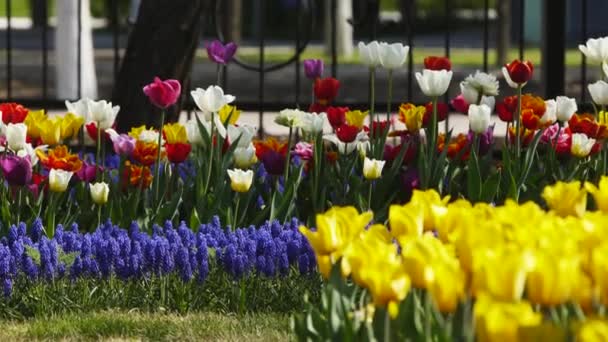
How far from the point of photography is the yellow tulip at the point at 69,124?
585cm

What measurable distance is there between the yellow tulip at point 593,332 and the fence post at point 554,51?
589 cm

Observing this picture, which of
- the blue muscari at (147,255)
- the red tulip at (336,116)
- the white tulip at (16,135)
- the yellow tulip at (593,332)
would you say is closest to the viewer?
the yellow tulip at (593,332)

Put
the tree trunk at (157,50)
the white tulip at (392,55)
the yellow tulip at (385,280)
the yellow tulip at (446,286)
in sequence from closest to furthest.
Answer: the yellow tulip at (446,286) → the yellow tulip at (385,280) → the white tulip at (392,55) → the tree trunk at (157,50)

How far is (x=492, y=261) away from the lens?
2869 mm

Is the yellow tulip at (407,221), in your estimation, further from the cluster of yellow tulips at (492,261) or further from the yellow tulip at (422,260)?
the yellow tulip at (422,260)

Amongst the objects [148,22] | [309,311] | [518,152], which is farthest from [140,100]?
[309,311]

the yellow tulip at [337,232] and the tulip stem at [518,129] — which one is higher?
the yellow tulip at [337,232]

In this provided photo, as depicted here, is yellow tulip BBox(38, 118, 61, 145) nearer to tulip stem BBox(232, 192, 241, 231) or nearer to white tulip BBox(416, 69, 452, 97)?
tulip stem BBox(232, 192, 241, 231)

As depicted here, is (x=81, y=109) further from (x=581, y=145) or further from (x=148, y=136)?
(x=581, y=145)

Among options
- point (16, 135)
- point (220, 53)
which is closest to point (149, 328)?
point (16, 135)

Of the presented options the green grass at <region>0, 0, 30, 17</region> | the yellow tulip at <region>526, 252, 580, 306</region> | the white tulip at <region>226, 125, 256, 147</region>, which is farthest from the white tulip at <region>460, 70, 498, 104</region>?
the green grass at <region>0, 0, 30, 17</region>

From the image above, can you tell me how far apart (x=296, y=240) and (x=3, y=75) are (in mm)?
12027

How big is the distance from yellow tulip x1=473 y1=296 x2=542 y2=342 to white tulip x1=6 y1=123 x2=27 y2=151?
314cm

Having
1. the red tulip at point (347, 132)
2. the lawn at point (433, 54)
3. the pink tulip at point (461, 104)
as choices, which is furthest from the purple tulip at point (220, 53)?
the lawn at point (433, 54)
